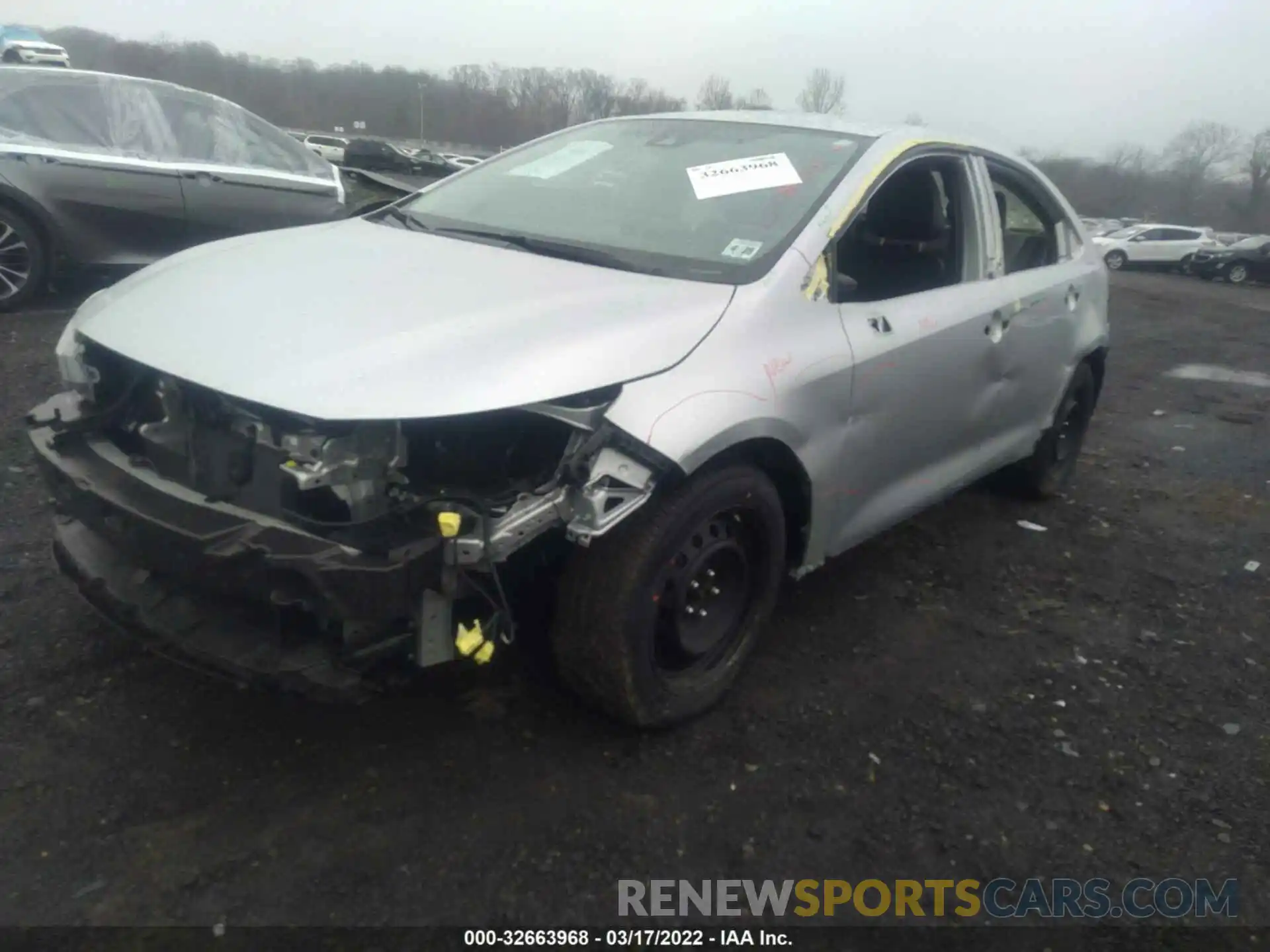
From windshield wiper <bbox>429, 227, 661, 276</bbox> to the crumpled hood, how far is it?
0.16ft

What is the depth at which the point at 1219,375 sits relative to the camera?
31.3 feet

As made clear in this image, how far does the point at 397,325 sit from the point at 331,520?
510 millimetres

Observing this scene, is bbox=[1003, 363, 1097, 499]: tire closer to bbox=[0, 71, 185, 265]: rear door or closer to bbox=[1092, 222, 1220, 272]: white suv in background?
bbox=[0, 71, 185, 265]: rear door

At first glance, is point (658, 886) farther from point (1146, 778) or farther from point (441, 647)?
point (1146, 778)

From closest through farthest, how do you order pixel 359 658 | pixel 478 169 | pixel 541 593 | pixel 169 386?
1. pixel 359 658
2. pixel 169 386
3. pixel 541 593
4. pixel 478 169

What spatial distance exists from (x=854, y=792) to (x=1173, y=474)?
13.6 ft

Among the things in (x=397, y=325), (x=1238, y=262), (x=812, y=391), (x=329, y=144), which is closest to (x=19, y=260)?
(x=397, y=325)

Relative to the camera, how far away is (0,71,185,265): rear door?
6.34 metres

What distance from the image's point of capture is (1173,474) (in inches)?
230

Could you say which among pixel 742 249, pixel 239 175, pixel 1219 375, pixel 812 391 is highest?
pixel 742 249

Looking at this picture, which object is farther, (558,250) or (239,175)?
(239,175)

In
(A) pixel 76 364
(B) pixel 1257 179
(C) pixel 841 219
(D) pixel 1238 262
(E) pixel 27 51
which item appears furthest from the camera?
(B) pixel 1257 179

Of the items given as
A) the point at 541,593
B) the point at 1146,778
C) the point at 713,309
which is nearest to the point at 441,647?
the point at 541,593

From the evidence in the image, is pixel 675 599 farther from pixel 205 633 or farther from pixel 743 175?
pixel 743 175
